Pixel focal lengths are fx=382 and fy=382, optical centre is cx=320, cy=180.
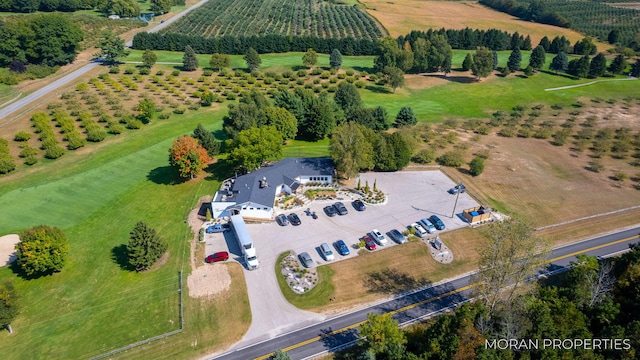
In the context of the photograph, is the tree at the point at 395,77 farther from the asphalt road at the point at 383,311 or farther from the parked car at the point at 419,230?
the asphalt road at the point at 383,311

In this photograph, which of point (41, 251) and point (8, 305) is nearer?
point (8, 305)

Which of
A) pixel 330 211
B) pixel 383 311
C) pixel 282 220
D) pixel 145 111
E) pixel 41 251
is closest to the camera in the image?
pixel 383 311

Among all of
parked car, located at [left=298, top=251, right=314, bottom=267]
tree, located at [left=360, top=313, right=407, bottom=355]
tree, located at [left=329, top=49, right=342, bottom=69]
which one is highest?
tree, located at [left=329, top=49, right=342, bottom=69]

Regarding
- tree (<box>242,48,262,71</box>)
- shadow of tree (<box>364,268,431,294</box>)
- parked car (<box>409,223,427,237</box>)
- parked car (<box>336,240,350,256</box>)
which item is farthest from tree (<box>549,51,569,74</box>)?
parked car (<box>336,240,350,256</box>)

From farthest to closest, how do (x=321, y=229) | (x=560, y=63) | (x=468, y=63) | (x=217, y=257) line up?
(x=560, y=63) → (x=468, y=63) → (x=321, y=229) → (x=217, y=257)

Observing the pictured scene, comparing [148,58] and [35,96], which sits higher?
[148,58]

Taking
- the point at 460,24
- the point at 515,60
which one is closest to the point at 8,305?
the point at 515,60

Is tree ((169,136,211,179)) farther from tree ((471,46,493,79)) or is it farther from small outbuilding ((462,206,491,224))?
tree ((471,46,493,79))

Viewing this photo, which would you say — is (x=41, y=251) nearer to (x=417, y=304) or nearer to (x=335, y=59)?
(x=417, y=304)
